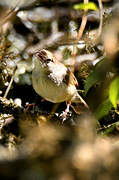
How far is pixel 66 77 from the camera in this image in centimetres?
358

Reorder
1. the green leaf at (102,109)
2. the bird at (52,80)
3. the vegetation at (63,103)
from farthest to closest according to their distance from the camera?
the bird at (52,80) < the green leaf at (102,109) < the vegetation at (63,103)

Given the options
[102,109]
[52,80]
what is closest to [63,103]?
[52,80]

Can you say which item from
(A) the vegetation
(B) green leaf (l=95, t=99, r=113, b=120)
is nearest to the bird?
(A) the vegetation

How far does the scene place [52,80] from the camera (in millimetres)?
3475

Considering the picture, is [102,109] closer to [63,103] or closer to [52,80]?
[52,80]

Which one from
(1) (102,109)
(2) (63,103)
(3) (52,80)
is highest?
(1) (102,109)

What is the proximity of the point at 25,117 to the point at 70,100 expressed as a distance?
0.59 metres

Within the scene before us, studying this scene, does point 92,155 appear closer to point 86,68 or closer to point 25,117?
point 25,117

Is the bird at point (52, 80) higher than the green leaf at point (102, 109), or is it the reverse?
the green leaf at point (102, 109)

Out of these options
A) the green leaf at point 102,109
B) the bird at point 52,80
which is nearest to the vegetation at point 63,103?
the green leaf at point 102,109

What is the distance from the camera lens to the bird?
3.40 m

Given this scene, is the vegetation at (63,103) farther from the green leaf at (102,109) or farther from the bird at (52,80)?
the bird at (52,80)

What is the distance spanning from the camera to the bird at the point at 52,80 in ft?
11.1

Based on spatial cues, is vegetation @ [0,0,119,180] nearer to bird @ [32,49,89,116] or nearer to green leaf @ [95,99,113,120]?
green leaf @ [95,99,113,120]
